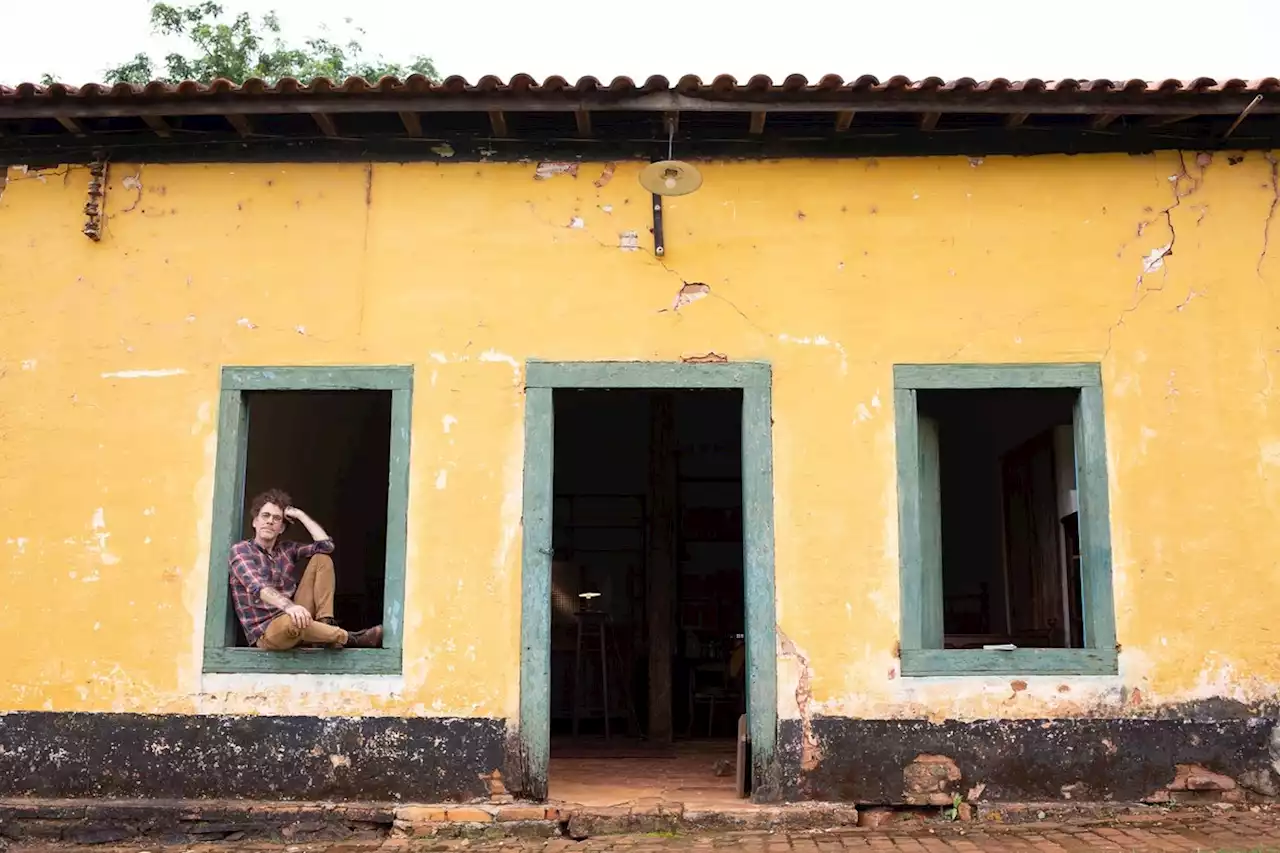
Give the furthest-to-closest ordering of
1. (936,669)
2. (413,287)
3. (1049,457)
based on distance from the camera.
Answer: (1049,457) < (413,287) < (936,669)

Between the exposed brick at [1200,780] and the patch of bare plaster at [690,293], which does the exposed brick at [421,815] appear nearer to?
the patch of bare plaster at [690,293]

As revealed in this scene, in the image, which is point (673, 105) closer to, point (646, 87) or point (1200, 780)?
point (646, 87)

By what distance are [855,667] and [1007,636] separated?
2.55 metres

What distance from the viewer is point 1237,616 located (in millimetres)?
6895

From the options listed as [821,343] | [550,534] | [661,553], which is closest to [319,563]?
[550,534]

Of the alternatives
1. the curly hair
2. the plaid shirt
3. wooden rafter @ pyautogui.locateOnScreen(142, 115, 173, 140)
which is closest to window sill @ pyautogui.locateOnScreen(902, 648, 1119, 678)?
the plaid shirt

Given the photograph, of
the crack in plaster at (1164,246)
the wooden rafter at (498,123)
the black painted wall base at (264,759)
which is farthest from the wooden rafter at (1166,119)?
the black painted wall base at (264,759)

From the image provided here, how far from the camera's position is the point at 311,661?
22.7ft

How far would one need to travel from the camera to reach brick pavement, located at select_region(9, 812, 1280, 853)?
6.18 m

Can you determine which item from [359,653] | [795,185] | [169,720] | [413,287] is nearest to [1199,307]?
[795,185]

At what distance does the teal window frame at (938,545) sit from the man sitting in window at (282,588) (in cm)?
318

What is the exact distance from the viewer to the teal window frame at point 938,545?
686 cm

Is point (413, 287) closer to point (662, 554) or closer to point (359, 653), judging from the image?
point (359, 653)

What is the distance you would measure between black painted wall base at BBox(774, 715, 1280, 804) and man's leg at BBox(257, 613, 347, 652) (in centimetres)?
265
